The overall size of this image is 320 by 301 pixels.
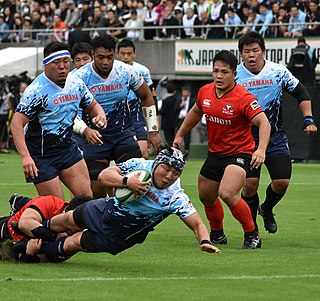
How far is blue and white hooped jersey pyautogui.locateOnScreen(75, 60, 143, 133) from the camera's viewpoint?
13055 millimetres

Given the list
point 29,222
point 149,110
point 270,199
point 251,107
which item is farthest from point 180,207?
point 149,110

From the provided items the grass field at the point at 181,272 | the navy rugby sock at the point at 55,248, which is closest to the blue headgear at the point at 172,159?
the grass field at the point at 181,272

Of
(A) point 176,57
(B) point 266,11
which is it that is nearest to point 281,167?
(B) point 266,11

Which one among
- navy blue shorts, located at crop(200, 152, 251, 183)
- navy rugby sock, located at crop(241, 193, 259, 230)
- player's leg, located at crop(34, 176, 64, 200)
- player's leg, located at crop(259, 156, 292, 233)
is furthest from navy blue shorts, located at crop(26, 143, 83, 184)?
player's leg, located at crop(259, 156, 292, 233)

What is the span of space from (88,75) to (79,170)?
1767 millimetres

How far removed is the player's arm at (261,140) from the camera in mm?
11109

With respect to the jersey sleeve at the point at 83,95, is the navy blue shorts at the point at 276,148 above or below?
below

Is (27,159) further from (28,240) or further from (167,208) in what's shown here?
(167,208)

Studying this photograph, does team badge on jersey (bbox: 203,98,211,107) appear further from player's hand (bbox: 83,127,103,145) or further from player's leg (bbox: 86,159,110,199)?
player's leg (bbox: 86,159,110,199)

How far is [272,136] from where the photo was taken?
12.7 metres

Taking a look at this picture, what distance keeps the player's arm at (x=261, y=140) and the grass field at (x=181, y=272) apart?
0.96 m

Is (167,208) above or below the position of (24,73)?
above

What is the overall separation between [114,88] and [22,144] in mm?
2337

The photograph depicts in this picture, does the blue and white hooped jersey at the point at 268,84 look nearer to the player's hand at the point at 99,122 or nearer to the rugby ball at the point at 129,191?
the player's hand at the point at 99,122
